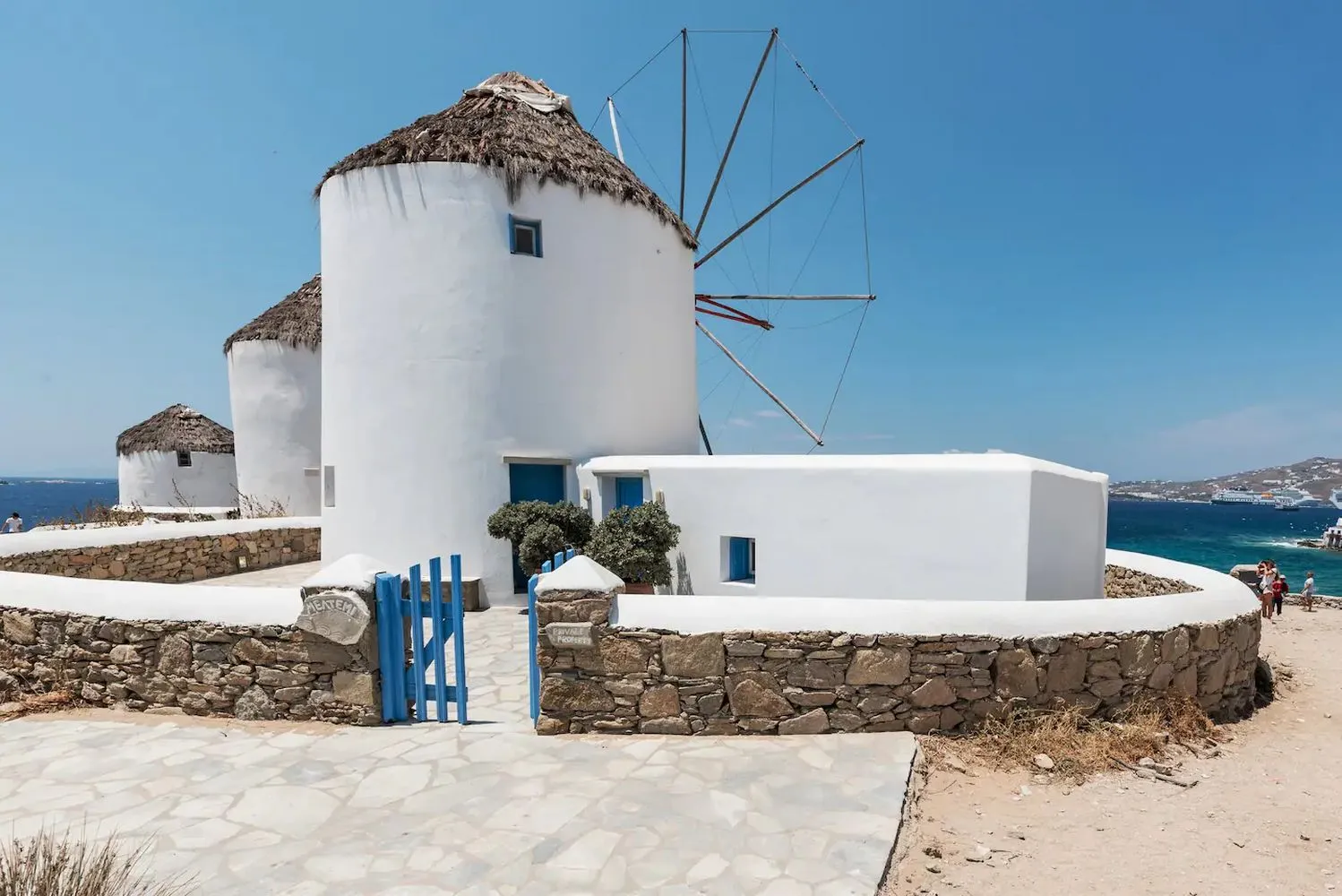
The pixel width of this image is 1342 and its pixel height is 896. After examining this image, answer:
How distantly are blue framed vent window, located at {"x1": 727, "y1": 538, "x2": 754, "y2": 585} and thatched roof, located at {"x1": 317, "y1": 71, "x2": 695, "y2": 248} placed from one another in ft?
21.5

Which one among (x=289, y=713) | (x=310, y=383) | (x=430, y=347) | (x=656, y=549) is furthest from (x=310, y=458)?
(x=289, y=713)

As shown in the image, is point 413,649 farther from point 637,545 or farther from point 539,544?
point 637,545

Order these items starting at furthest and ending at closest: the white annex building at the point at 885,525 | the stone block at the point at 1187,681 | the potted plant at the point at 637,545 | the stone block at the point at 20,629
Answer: the potted plant at the point at 637,545 → the white annex building at the point at 885,525 → the stone block at the point at 20,629 → the stone block at the point at 1187,681

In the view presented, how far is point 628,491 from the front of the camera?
1122cm

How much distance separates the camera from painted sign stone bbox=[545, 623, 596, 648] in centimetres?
543

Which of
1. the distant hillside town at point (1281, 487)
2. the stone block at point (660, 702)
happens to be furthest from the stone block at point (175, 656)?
the distant hillside town at point (1281, 487)

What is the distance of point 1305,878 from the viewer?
13.2ft

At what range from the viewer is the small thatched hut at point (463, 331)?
10602 millimetres

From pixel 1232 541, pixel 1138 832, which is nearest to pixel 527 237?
pixel 1138 832

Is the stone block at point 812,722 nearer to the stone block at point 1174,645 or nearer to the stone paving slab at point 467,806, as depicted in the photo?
the stone paving slab at point 467,806

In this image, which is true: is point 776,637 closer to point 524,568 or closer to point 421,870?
point 421,870

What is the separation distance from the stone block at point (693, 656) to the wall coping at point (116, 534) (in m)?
11.7

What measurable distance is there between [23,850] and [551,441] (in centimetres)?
793

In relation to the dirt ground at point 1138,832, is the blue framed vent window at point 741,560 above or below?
above
